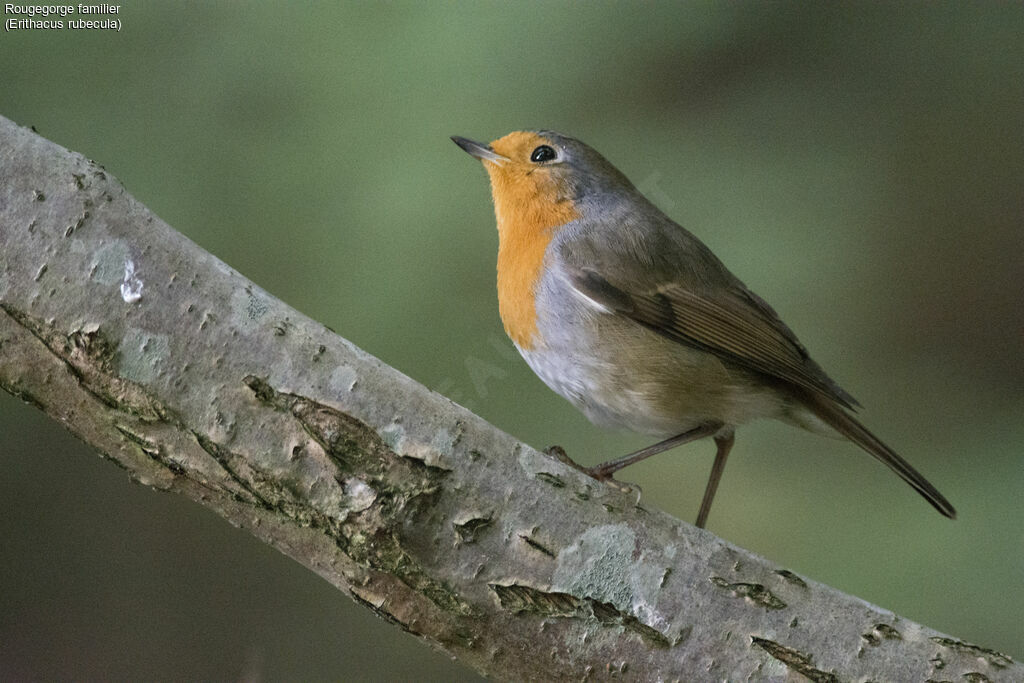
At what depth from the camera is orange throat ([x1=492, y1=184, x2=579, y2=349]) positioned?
2090 millimetres

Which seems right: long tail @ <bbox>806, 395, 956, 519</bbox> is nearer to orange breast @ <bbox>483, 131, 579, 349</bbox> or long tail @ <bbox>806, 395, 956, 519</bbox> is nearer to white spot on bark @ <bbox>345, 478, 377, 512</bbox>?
orange breast @ <bbox>483, 131, 579, 349</bbox>

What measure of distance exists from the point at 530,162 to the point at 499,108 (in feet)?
1.86

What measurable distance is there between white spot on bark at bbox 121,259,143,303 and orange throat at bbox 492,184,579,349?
1010 mm

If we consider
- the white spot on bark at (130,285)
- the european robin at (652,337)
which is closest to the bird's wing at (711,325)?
the european robin at (652,337)

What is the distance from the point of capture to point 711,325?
2.13 meters

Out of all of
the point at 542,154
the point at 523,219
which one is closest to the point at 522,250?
the point at 523,219

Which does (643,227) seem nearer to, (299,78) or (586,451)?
(586,451)

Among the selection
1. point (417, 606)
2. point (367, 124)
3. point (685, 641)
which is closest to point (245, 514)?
point (417, 606)

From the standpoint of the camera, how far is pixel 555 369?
204cm

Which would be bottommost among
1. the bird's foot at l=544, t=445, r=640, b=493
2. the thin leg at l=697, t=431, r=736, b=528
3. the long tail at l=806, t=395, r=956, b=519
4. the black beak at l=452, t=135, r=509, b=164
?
the bird's foot at l=544, t=445, r=640, b=493

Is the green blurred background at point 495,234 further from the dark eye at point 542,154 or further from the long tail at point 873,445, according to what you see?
the long tail at point 873,445

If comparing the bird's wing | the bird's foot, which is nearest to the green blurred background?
the bird's wing

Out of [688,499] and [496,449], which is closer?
[496,449]

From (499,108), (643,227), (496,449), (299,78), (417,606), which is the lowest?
(417,606)
